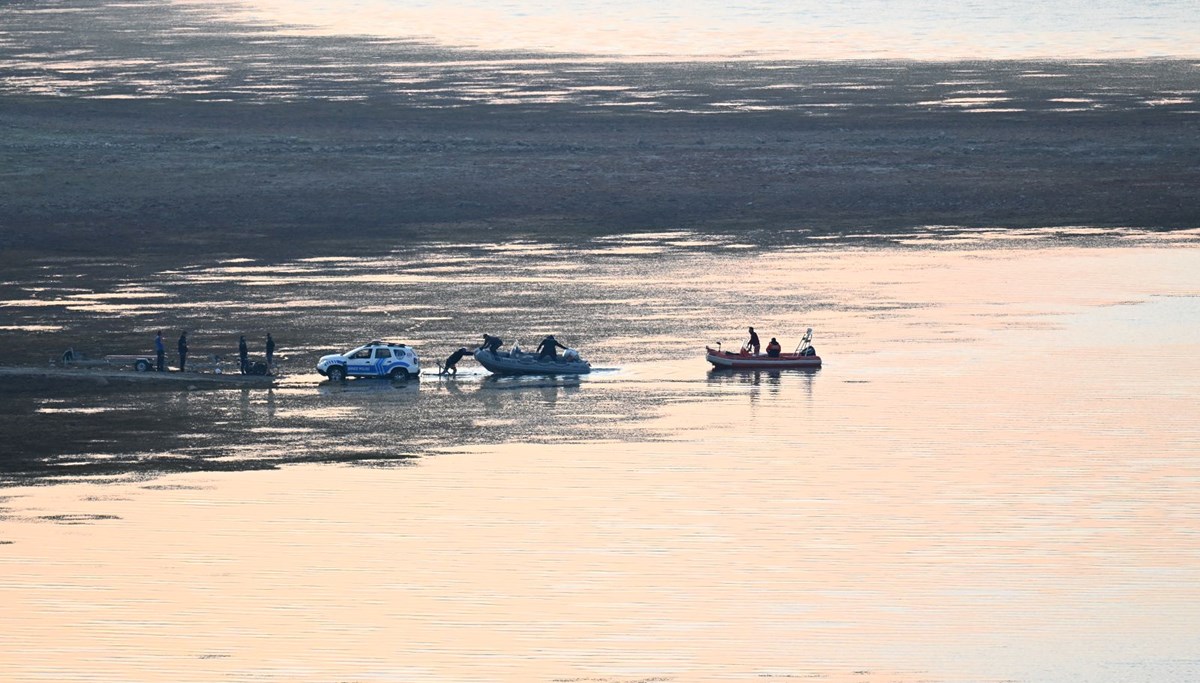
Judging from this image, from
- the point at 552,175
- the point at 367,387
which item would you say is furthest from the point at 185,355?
the point at 552,175

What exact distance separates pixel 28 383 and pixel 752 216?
117ft

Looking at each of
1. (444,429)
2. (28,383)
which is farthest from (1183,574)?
(28,383)

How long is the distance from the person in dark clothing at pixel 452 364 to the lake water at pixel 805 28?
3337 inches

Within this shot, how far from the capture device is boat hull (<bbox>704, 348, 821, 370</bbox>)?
59000 millimetres

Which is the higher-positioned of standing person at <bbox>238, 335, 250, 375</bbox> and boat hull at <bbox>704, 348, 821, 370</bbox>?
standing person at <bbox>238, 335, 250, 375</bbox>

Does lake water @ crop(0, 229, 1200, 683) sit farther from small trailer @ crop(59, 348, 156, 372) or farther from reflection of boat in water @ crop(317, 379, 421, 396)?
small trailer @ crop(59, 348, 156, 372)

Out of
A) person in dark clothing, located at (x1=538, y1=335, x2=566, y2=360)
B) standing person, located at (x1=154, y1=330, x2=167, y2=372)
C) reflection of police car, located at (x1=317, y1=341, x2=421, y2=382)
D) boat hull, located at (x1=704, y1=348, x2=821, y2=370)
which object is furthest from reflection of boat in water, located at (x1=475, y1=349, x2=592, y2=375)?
standing person, located at (x1=154, y1=330, x2=167, y2=372)

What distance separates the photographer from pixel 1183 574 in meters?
38.9

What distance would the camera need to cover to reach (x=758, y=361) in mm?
59281

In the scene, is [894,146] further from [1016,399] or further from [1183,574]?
[1183,574]

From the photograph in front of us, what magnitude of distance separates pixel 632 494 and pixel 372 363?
50.0 ft

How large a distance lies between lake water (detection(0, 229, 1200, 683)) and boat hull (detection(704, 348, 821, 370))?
2.47ft

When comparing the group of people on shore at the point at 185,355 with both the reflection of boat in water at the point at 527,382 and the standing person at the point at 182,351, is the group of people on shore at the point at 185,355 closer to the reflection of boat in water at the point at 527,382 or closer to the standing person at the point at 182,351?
the standing person at the point at 182,351

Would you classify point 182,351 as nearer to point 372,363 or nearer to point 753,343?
point 372,363
